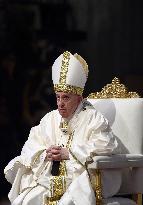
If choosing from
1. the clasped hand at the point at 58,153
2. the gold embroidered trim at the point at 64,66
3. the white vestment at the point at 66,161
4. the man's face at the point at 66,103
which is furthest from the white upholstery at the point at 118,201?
the gold embroidered trim at the point at 64,66

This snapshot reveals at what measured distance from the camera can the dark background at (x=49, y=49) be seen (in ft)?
34.5

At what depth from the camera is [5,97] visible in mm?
10789

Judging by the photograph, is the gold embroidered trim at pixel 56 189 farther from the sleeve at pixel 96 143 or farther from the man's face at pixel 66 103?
the man's face at pixel 66 103

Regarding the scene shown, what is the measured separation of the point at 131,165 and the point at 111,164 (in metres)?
0.21

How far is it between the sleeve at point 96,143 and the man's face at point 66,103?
7.1 inches

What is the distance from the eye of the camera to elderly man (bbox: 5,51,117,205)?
22.4 feet

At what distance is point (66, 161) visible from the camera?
6973 millimetres

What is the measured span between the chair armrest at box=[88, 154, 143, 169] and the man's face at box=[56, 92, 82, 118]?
0.47m

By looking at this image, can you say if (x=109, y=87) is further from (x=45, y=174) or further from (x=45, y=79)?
(x=45, y=79)

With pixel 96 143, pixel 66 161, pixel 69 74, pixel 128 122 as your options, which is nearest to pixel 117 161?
pixel 96 143

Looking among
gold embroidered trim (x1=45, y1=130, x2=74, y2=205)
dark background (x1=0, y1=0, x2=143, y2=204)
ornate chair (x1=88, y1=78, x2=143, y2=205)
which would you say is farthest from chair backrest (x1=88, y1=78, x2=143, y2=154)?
dark background (x1=0, y1=0, x2=143, y2=204)

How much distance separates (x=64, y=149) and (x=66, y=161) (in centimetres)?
11

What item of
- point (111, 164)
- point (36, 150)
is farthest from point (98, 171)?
point (36, 150)

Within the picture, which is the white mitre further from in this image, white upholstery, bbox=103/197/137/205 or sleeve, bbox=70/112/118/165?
white upholstery, bbox=103/197/137/205
